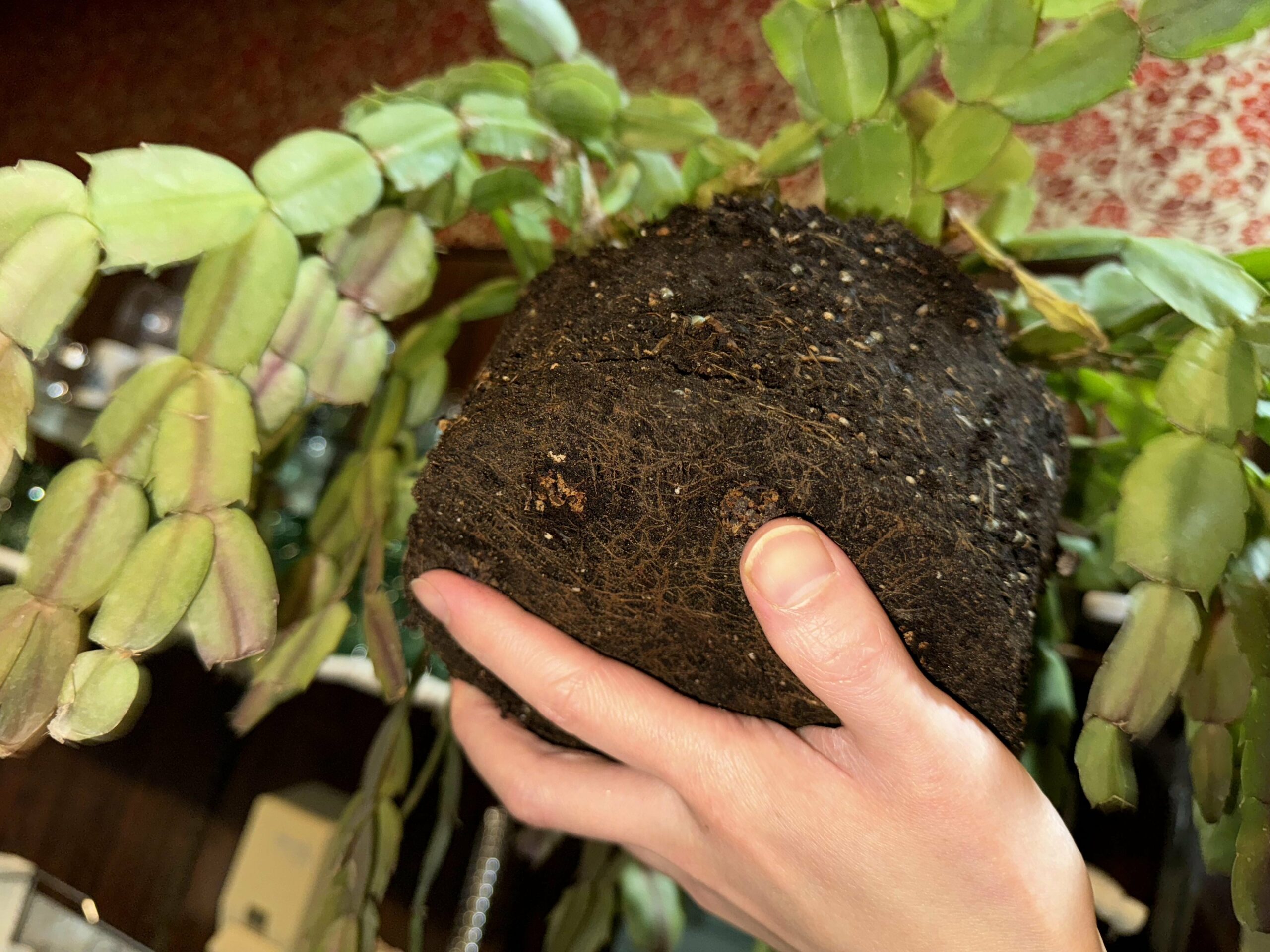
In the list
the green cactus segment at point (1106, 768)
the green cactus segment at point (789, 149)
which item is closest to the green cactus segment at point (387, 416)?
the green cactus segment at point (789, 149)

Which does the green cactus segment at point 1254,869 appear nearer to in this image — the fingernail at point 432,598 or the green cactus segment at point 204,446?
the fingernail at point 432,598

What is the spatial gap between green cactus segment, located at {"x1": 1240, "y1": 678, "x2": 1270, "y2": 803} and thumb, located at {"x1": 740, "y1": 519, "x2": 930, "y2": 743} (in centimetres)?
23

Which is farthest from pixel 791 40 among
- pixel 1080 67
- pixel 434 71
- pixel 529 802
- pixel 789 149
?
pixel 434 71

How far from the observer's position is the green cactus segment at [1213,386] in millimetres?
450

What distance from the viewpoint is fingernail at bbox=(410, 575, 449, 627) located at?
57 centimetres

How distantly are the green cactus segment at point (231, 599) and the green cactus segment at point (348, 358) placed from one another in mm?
125

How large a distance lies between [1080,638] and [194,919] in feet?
4.47

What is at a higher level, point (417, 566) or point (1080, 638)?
point (417, 566)

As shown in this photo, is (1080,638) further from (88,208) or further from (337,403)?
(88,208)

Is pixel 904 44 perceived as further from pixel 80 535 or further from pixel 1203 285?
pixel 80 535

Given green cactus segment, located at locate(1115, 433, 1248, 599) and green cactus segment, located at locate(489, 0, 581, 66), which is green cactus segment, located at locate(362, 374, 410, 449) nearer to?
green cactus segment, located at locate(489, 0, 581, 66)

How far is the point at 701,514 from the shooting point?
1.44ft

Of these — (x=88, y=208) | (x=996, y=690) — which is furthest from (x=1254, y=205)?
(x=88, y=208)

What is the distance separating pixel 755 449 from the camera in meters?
0.41
